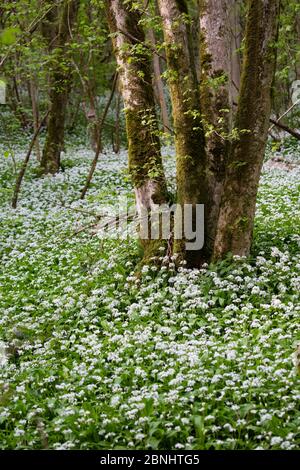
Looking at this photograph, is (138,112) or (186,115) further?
(138,112)

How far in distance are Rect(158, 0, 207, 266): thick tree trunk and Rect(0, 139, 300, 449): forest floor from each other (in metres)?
1.07

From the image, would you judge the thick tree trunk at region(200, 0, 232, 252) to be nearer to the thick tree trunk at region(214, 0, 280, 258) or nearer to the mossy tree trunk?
the thick tree trunk at region(214, 0, 280, 258)

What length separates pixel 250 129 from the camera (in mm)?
7867

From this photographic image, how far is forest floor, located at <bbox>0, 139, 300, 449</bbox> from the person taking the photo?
5055 millimetres

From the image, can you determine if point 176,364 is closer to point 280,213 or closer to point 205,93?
point 205,93

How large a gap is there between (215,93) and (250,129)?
911 mm

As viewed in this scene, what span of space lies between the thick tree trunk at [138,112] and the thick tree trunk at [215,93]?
81 cm

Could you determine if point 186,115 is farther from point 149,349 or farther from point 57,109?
point 57,109

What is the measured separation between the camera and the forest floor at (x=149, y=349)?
505 cm

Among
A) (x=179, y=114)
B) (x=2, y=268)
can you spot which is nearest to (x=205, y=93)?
(x=179, y=114)

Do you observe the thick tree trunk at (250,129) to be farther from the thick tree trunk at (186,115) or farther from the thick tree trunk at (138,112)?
the thick tree trunk at (138,112)

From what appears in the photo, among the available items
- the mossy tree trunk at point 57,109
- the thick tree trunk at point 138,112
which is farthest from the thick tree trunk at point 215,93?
the mossy tree trunk at point 57,109

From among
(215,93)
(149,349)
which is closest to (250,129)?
(215,93)

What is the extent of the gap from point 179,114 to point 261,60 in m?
1.43
